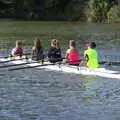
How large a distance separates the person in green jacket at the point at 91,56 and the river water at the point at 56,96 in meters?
0.90

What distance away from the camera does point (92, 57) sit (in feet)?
84.8

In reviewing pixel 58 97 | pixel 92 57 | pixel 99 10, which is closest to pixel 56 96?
pixel 58 97

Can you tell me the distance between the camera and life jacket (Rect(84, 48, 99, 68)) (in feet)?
84.8

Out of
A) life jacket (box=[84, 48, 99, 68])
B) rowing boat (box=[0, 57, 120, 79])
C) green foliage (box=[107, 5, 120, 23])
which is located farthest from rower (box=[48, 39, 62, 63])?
green foliage (box=[107, 5, 120, 23])

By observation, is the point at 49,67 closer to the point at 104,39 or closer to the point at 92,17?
the point at 104,39

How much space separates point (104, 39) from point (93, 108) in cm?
3154

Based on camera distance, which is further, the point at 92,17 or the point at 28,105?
the point at 92,17

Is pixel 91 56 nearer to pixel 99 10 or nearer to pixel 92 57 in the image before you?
pixel 92 57

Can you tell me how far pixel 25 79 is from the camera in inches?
1022

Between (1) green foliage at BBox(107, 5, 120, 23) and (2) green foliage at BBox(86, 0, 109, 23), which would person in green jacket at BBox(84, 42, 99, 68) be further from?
(2) green foliage at BBox(86, 0, 109, 23)

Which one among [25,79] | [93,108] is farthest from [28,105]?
[25,79]

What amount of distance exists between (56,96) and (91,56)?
5.07m

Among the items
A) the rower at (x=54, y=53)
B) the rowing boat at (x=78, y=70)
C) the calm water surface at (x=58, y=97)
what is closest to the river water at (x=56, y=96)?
the calm water surface at (x=58, y=97)

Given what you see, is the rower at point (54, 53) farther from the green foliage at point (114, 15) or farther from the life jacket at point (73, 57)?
the green foliage at point (114, 15)
